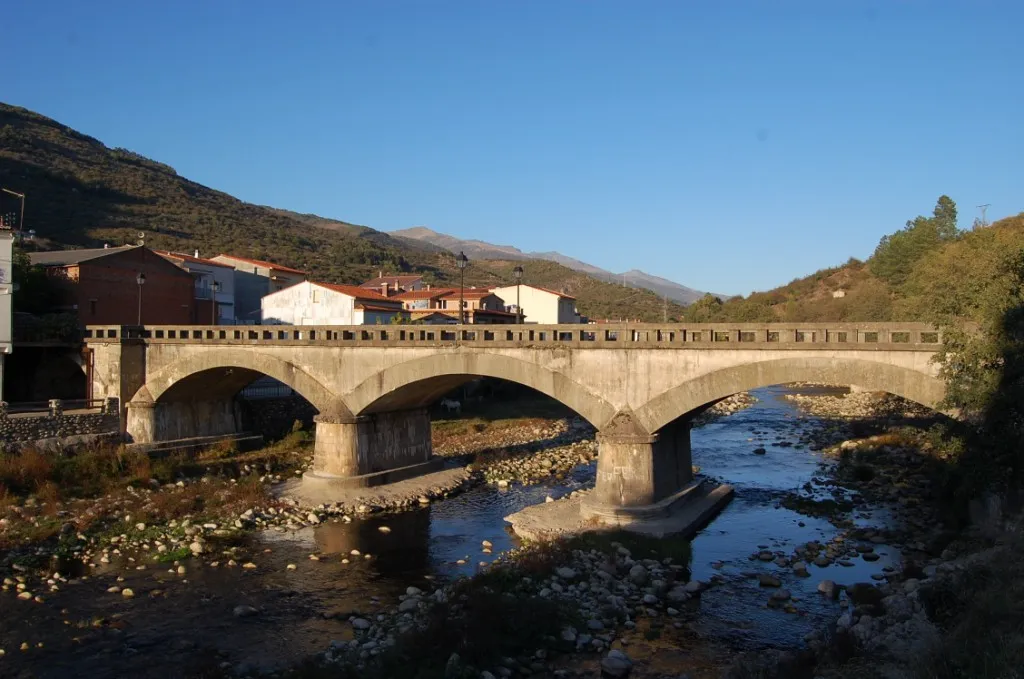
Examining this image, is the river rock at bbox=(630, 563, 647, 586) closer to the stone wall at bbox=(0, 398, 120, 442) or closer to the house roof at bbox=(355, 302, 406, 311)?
the stone wall at bbox=(0, 398, 120, 442)

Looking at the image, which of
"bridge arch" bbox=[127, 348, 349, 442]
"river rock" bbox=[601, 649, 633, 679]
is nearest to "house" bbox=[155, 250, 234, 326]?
"bridge arch" bbox=[127, 348, 349, 442]

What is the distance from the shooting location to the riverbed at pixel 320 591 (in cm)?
1477

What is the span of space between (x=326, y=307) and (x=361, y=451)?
23.4m

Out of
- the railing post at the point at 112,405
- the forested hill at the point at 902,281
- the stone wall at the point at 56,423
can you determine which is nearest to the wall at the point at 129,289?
the railing post at the point at 112,405

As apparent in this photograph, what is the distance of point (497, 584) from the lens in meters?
16.8

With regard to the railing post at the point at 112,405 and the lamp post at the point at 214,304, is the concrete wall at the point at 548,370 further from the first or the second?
the lamp post at the point at 214,304

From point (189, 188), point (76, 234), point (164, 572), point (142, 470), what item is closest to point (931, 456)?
point (164, 572)

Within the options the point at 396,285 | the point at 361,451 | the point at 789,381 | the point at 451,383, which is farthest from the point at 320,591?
the point at 396,285

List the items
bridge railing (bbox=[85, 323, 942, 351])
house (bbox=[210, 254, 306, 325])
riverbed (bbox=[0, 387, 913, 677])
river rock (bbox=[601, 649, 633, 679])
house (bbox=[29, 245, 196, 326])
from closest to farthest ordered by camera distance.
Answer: river rock (bbox=[601, 649, 633, 679]) → riverbed (bbox=[0, 387, 913, 677]) → bridge railing (bbox=[85, 323, 942, 351]) → house (bbox=[29, 245, 196, 326]) → house (bbox=[210, 254, 306, 325])

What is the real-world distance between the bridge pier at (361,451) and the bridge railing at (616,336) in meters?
3.25

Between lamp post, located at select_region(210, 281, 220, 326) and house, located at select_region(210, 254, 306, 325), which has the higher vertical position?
house, located at select_region(210, 254, 306, 325)

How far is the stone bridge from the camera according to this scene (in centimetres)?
2005

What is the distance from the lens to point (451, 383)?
29.7 m

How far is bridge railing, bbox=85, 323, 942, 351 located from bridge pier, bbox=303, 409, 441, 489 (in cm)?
325
